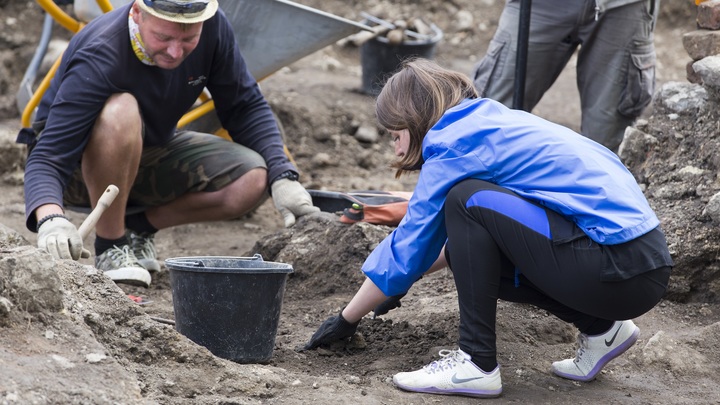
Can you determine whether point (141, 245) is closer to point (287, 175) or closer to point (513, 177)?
point (287, 175)

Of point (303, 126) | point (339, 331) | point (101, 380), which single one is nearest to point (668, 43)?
point (303, 126)

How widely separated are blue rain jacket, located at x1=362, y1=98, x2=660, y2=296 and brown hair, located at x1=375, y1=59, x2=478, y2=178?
7 cm

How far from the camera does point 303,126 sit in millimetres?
6594

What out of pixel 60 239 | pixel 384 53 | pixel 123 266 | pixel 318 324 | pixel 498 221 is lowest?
pixel 384 53

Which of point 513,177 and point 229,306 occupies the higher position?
point 513,177

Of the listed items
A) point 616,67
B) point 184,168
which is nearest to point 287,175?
point 184,168

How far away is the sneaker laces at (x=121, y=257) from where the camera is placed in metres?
3.88

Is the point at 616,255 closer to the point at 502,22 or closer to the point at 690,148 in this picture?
the point at 690,148

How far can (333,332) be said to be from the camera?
2924 millimetres

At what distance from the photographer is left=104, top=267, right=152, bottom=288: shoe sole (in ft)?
12.4

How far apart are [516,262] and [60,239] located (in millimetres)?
1517

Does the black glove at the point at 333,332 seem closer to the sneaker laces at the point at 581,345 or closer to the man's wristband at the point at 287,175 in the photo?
the sneaker laces at the point at 581,345

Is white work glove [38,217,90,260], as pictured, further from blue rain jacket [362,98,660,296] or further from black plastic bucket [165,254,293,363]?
blue rain jacket [362,98,660,296]

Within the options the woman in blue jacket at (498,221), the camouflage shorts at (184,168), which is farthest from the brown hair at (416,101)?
the camouflage shorts at (184,168)
